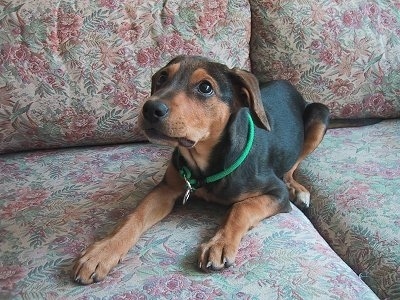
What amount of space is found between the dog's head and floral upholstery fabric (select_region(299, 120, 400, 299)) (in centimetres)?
41

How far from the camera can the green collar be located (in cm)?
163

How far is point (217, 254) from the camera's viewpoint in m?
1.38

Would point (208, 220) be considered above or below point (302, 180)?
above

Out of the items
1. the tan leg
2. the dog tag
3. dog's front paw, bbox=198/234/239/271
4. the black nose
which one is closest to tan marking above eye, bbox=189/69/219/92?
the black nose

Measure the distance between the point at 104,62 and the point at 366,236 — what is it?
109 centimetres

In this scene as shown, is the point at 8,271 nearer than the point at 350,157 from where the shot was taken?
Yes

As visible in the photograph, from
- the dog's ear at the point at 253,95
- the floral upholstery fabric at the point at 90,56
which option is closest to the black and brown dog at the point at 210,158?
the dog's ear at the point at 253,95

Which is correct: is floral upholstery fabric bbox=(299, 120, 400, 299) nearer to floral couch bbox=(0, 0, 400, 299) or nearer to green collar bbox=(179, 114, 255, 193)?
floral couch bbox=(0, 0, 400, 299)

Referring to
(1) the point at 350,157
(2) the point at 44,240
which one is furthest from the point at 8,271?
(1) the point at 350,157

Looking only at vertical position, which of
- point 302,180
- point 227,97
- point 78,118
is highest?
point 227,97

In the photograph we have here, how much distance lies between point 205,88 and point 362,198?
626 millimetres

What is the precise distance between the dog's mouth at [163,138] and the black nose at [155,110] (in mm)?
37

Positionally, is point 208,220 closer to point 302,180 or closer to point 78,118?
point 302,180

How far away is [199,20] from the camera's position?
82.3 inches
